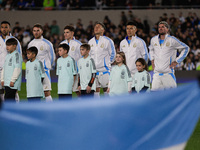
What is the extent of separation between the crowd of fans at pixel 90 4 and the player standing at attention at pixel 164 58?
17.8m

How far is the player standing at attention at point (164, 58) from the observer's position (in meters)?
10.0

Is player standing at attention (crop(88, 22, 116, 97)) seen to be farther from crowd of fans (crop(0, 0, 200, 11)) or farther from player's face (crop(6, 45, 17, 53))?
crowd of fans (crop(0, 0, 200, 11))

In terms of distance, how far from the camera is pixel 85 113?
10.4ft

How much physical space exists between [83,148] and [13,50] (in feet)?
21.9

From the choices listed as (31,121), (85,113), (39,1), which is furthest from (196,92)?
(39,1)

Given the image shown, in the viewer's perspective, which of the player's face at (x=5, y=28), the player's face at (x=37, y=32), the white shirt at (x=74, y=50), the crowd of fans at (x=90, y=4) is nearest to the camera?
the player's face at (x=37, y=32)

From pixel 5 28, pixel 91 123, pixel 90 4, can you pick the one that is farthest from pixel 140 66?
pixel 90 4

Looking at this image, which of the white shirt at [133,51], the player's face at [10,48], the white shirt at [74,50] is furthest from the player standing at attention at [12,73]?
the white shirt at [133,51]

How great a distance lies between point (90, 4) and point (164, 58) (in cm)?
1892

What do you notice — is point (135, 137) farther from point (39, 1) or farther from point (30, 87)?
point (39, 1)

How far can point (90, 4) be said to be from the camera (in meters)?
28.5

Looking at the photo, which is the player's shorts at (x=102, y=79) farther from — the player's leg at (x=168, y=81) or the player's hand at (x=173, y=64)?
the player's hand at (x=173, y=64)

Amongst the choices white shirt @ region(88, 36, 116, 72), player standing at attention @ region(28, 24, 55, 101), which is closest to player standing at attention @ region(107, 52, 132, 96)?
white shirt @ region(88, 36, 116, 72)

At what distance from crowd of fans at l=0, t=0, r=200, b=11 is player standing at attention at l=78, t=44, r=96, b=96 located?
59.8 ft
